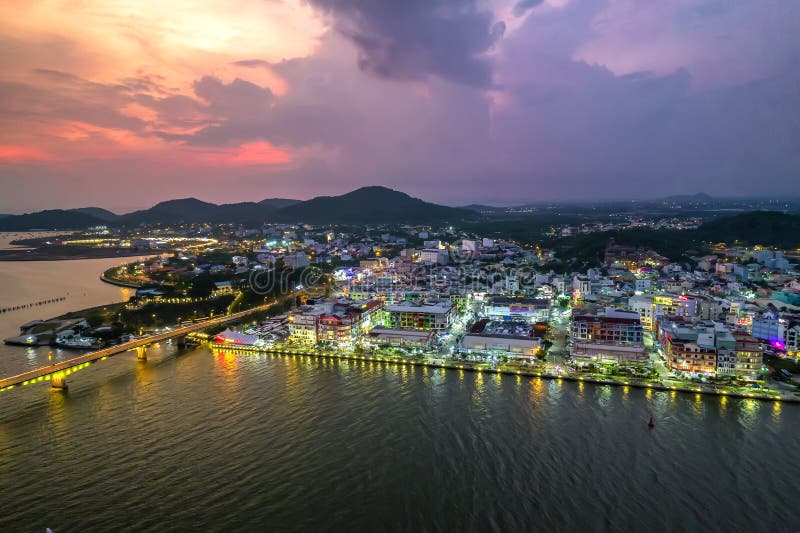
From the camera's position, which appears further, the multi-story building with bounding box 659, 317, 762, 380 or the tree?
the tree

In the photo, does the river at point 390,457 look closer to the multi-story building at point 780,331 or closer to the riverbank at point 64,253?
the multi-story building at point 780,331

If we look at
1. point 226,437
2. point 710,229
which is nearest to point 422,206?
point 710,229

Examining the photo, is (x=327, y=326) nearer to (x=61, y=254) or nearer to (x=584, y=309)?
(x=584, y=309)

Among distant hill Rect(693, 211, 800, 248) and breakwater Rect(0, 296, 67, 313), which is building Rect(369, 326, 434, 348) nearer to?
breakwater Rect(0, 296, 67, 313)

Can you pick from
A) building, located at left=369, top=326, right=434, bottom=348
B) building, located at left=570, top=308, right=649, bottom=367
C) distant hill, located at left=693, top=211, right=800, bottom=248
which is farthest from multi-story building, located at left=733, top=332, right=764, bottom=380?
distant hill, located at left=693, top=211, right=800, bottom=248

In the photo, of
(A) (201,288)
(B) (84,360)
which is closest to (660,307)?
(B) (84,360)
